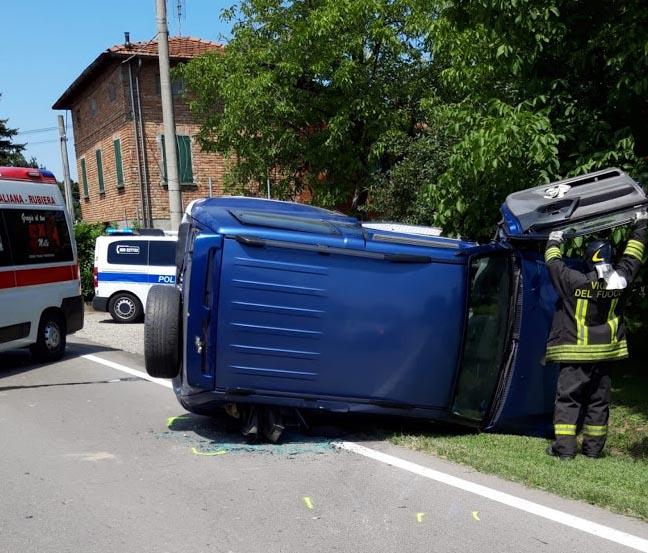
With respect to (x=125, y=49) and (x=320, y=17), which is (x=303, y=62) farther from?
(x=125, y=49)

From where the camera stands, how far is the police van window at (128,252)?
14969 mm

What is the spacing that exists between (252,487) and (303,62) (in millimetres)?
10960

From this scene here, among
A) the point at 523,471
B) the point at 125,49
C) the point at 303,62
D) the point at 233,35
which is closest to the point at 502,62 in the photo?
the point at 523,471

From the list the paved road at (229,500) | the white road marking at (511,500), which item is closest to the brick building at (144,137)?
the paved road at (229,500)

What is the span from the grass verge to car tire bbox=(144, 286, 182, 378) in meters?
1.92

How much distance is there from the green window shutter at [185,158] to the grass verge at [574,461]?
59.6ft

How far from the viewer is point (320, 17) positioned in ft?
43.4

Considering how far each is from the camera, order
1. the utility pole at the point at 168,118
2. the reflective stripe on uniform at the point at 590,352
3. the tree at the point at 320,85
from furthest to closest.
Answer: the tree at the point at 320,85, the utility pole at the point at 168,118, the reflective stripe on uniform at the point at 590,352

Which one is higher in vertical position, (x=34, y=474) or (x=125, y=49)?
(x=125, y=49)

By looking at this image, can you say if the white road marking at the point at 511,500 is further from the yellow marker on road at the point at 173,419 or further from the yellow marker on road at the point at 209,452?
the yellow marker on road at the point at 173,419

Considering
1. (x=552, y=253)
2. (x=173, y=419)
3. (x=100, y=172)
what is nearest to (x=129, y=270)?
(x=173, y=419)

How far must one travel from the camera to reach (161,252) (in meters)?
14.9

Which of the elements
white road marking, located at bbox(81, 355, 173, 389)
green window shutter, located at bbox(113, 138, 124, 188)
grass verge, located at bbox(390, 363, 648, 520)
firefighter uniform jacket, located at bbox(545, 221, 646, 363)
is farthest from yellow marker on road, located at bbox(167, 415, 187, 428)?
green window shutter, located at bbox(113, 138, 124, 188)

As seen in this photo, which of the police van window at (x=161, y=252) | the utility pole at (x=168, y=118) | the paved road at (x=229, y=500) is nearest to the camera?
the paved road at (x=229, y=500)
